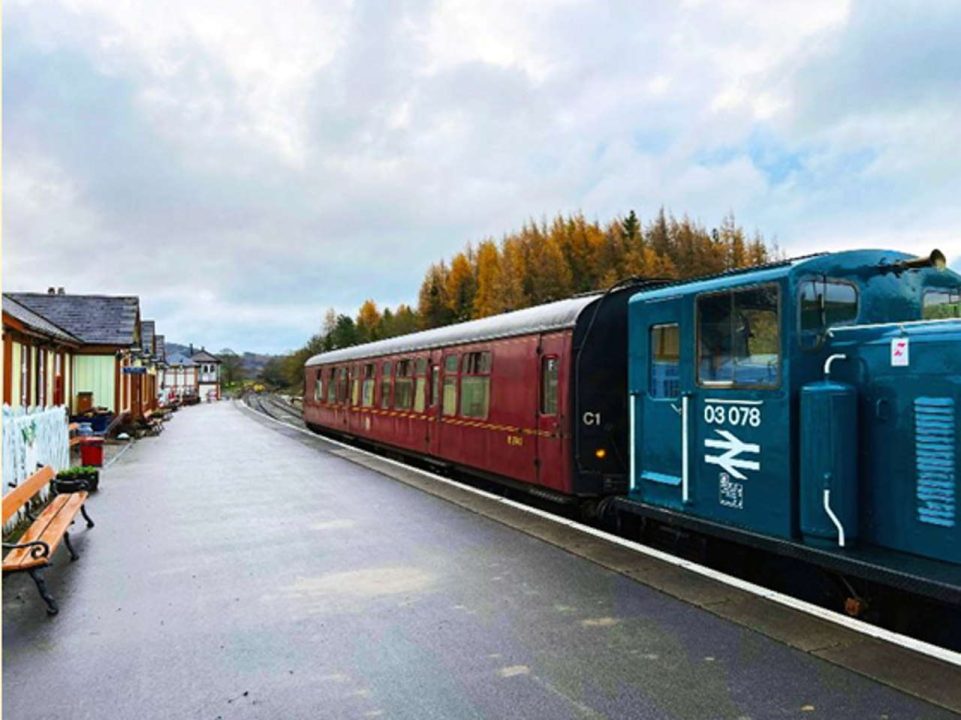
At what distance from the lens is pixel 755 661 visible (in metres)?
4.61

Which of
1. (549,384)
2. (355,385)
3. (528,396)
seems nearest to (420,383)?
(528,396)

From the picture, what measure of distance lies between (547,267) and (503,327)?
7119 cm

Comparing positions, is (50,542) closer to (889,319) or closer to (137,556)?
(137,556)

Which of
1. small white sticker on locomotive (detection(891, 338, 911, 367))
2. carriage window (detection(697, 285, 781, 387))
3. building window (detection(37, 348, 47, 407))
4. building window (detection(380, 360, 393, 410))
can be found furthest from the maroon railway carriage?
building window (detection(37, 348, 47, 407))

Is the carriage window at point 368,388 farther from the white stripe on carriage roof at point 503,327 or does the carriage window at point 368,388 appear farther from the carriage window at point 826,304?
the carriage window at point 826,304

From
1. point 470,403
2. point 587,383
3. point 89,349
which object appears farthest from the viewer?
point 89,349

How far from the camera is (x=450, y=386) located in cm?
1316

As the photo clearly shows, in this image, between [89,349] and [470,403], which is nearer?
[470,403]

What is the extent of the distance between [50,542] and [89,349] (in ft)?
76.6

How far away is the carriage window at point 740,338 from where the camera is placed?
226 inches

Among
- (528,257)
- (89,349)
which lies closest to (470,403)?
(89,349)

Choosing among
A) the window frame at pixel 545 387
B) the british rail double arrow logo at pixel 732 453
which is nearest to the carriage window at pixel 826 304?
the british rail double arrow logo at pixel 732 453

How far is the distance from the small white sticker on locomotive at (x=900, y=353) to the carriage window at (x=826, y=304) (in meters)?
0.56

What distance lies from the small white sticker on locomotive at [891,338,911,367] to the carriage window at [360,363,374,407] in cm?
1454
